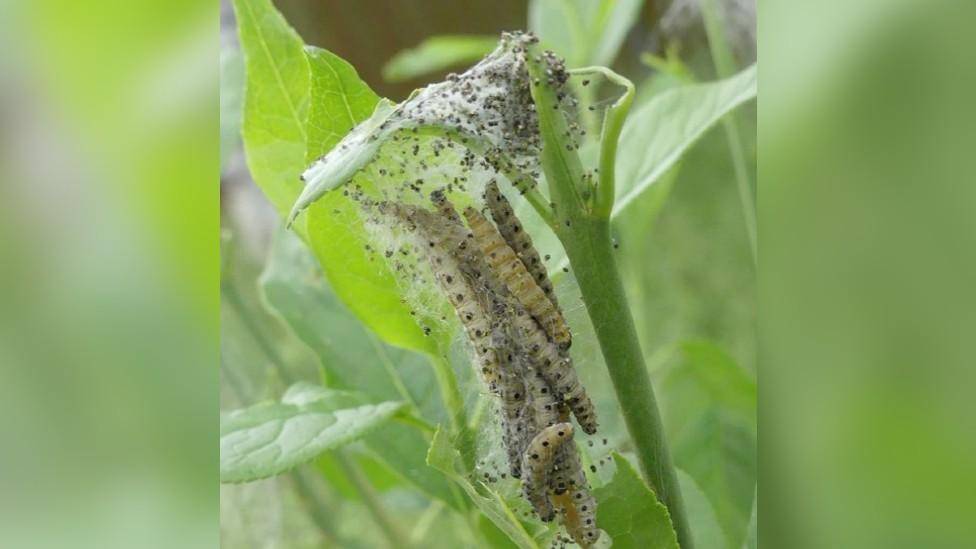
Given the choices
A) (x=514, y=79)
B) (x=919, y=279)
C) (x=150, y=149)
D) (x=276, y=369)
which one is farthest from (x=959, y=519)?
(x=276, y=369)

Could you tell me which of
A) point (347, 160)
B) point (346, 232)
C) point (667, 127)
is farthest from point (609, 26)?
point (347, 160)

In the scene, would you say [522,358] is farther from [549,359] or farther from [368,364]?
[368,364]

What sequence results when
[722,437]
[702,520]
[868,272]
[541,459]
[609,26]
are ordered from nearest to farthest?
[868,272] < [541,459] < [702,520] < [722,437] < [609,26]

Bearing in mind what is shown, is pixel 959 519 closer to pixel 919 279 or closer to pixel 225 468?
pixel 919 279

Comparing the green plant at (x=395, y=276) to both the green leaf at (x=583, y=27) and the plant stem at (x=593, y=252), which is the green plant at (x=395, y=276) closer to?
the plant stem at (x=593, y=252)

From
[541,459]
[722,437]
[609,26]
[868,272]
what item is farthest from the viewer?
[609,26]

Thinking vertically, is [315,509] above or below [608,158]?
below

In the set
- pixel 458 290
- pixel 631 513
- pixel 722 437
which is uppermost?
pixel 458 290
